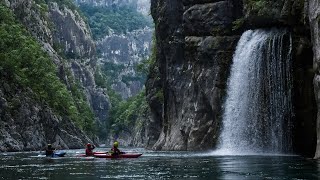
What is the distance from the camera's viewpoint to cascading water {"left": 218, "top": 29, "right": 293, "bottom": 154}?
4034 cm

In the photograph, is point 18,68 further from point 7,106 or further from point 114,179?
point 114,179

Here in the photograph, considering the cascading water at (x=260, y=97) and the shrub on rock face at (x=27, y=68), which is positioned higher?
the shrub on rock face at (x=27, y=68)

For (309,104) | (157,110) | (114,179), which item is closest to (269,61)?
(309,104)

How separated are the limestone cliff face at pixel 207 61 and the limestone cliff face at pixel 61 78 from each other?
18.1 metres

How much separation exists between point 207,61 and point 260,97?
12.1m

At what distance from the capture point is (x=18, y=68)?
79375 millimetres

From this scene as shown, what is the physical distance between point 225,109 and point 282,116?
8690mm

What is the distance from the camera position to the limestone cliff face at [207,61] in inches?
1549

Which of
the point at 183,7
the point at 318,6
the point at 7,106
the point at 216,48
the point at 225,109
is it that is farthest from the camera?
the point at 7,106

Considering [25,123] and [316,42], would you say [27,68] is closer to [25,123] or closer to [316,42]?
[25,123]

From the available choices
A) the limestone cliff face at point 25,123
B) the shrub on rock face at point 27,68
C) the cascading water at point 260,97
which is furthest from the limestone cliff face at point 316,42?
the shrub on rock face at point 27,68

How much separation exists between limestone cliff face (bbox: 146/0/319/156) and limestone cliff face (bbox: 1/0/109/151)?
18.1m

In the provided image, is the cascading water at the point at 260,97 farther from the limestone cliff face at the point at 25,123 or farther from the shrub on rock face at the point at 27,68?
the shrub on rock face at the point at 27,68

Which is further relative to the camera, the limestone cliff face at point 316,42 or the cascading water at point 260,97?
the cascading water at point 260,97
